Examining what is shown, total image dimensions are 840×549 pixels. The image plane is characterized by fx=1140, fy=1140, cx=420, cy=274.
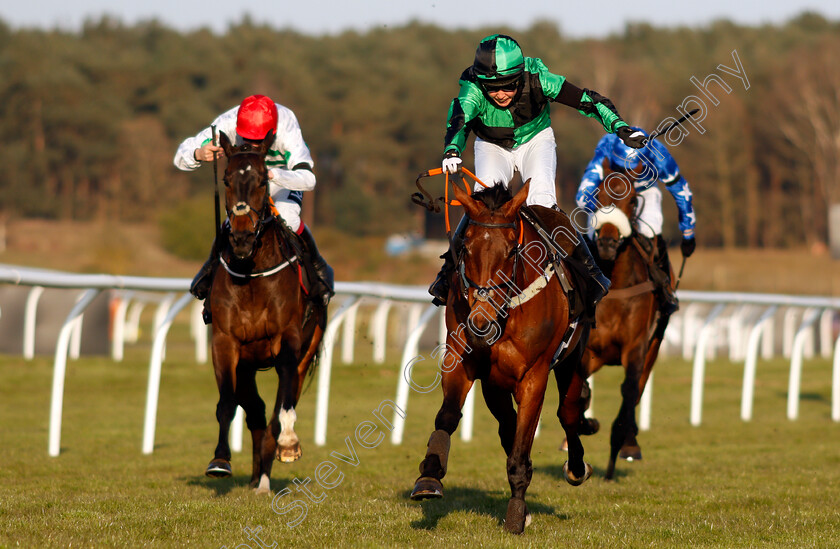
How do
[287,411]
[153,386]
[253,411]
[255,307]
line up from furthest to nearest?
[153,386] < [253,411] < [287,411] < [255,307]

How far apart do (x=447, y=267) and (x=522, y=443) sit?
35.5 inches

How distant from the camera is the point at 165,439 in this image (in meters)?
9.60

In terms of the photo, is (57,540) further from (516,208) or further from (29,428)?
(29,428)

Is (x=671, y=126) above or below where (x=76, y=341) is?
above

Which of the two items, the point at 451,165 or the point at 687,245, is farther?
the point at 687,245

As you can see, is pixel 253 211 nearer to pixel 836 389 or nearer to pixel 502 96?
pixel 502 96

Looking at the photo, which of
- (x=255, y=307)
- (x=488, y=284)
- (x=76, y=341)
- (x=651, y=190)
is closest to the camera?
(x=488, y=284)

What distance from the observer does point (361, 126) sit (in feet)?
192

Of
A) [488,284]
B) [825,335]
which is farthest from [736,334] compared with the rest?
[488,284]

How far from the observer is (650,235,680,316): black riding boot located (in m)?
8.03

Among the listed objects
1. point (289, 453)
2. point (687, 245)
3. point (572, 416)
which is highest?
point (687, 245)

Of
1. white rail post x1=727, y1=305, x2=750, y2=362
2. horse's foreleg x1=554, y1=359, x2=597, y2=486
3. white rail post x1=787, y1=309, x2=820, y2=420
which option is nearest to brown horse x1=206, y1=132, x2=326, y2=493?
horse's foreleg x1=554, y1=359, x2=597, y2=486

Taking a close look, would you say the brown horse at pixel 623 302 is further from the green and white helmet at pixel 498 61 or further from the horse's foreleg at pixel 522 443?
the horse's foreleg at pixel 522 443

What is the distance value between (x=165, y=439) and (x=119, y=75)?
5411 cm
